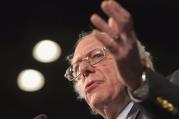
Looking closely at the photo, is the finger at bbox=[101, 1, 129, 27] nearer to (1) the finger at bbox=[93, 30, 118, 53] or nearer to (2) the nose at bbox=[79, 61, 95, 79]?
(1) the finger at bbox=[93, 30, 118, 53]

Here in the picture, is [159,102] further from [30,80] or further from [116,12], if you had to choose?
[30,80]

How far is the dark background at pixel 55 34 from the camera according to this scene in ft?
11.3

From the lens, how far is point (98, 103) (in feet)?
7.02

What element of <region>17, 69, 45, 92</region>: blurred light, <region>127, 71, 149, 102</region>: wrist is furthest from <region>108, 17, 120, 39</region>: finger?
<region>17, 69, 45, 92</region>: blurred light

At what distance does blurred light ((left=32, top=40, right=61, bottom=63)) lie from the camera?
3.64m

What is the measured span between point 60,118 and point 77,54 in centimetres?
173

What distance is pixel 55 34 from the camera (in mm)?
3629

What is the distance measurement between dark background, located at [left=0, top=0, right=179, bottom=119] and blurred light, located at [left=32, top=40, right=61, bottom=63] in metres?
0.03

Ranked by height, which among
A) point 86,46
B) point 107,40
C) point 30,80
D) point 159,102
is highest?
point 30,80

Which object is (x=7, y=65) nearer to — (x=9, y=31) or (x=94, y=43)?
(x=9, y=31)

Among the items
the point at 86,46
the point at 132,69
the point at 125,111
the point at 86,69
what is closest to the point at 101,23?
the point at 132,69

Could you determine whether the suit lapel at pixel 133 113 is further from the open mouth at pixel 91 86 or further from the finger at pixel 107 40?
the finger at pixel 107 40

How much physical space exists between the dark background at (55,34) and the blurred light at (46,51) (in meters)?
0.03

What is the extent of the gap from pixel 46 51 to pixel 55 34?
0.19 m
